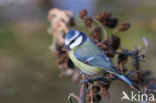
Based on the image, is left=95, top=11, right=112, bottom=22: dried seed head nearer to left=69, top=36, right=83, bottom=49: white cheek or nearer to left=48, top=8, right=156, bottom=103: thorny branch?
left=48, top=8, right=156, bottom=103: thorny branch

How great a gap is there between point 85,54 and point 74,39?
122mm

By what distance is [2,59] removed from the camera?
430cm

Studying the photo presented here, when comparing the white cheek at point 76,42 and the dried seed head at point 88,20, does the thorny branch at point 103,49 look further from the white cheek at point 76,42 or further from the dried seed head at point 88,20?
the white cheek at point 76,42

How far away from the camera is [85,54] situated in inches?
82.9

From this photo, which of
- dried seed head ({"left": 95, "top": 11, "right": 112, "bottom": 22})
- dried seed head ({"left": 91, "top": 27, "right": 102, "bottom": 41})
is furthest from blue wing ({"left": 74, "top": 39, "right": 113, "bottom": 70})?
dried seed head ({"left": 95, "top": 11, "right": 112, "bottom": 22})

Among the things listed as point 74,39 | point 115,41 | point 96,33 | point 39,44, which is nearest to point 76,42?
point 74,39

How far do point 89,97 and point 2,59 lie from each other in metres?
2.60

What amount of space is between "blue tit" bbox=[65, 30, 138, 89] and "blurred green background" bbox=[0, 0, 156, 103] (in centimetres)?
109

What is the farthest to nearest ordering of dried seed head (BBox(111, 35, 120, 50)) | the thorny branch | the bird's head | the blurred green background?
the blurred green background < dried seed head (BBox(111, 35, 120, 50)) < the bird's head < the thorny branch

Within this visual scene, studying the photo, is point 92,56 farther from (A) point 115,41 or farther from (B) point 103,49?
(A) point 115,41

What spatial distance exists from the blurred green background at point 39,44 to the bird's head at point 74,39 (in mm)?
1095

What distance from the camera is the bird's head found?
6.84 ft

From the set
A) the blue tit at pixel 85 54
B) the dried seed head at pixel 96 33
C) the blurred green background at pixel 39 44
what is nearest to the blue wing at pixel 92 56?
the blue tit at pixel 85 54

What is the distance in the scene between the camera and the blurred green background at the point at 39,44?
338 cm
